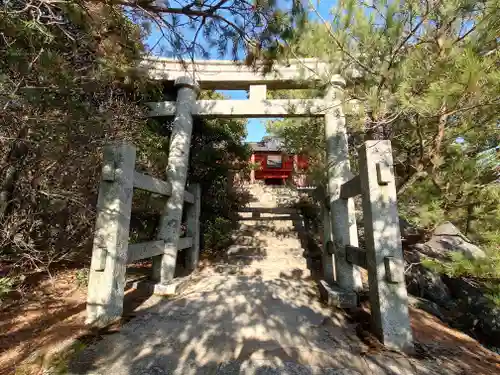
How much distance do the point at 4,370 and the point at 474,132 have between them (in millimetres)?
4909

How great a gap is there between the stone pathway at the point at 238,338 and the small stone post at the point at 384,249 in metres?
0.26

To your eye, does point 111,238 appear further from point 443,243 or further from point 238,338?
point 443,243

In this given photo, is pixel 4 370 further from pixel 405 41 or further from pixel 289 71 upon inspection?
pixel 289 71

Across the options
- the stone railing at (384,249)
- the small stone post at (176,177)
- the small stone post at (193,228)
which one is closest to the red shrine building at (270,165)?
the small stone post at (193,228)

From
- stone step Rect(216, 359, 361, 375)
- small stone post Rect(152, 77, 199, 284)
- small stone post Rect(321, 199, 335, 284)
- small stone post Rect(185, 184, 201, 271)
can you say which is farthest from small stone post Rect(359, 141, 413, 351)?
small stone post Rect(185, 184, 201, 271)

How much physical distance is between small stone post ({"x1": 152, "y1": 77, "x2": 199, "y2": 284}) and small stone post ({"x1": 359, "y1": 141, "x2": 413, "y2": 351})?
2754mm

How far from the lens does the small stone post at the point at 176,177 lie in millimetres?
3947

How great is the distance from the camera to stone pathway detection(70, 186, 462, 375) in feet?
6.35

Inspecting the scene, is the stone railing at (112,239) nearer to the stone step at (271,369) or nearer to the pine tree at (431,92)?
the stone step at (271,369)

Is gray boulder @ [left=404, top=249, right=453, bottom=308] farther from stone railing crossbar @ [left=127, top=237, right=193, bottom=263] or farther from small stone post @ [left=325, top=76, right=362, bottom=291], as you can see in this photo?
stone railing crossbar @ [left=127, top=237, right=193, bottom=263]

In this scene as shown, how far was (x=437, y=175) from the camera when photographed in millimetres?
3445

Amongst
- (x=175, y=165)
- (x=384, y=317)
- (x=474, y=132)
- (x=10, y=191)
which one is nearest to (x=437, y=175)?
(x=474, y=132)

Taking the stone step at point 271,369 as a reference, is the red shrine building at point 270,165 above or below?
above

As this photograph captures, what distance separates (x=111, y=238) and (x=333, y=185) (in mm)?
3198
